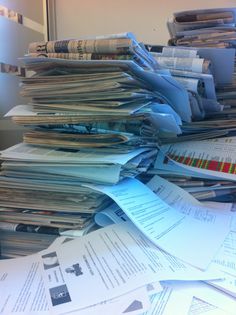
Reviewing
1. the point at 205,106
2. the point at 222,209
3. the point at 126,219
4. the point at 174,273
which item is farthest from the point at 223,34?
the point at 174,273

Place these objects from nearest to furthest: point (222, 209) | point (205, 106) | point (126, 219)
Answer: point (126, 219) < point (222, 209) < point (205, 106)

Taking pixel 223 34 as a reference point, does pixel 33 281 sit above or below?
below

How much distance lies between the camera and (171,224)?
1.82ft

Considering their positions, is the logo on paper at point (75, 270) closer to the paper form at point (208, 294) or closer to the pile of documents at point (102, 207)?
the pile of documents at point (102, 207)

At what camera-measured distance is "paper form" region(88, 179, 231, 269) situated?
1.55 ft

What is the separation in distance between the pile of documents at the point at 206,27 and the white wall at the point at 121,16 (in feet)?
0.57

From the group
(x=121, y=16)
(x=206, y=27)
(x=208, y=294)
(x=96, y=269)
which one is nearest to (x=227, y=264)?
(x=208, y=294)

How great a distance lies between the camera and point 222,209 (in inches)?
26.6

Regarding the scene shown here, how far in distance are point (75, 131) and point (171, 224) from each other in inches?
10.5

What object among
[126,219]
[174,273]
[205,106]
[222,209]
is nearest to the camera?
[174,273]

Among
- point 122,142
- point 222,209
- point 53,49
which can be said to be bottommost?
point 222,209

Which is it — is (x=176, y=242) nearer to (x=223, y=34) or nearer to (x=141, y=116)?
(x=141, y=116)

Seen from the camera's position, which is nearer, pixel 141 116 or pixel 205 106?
pixel 141 116

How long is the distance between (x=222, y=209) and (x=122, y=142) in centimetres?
26
